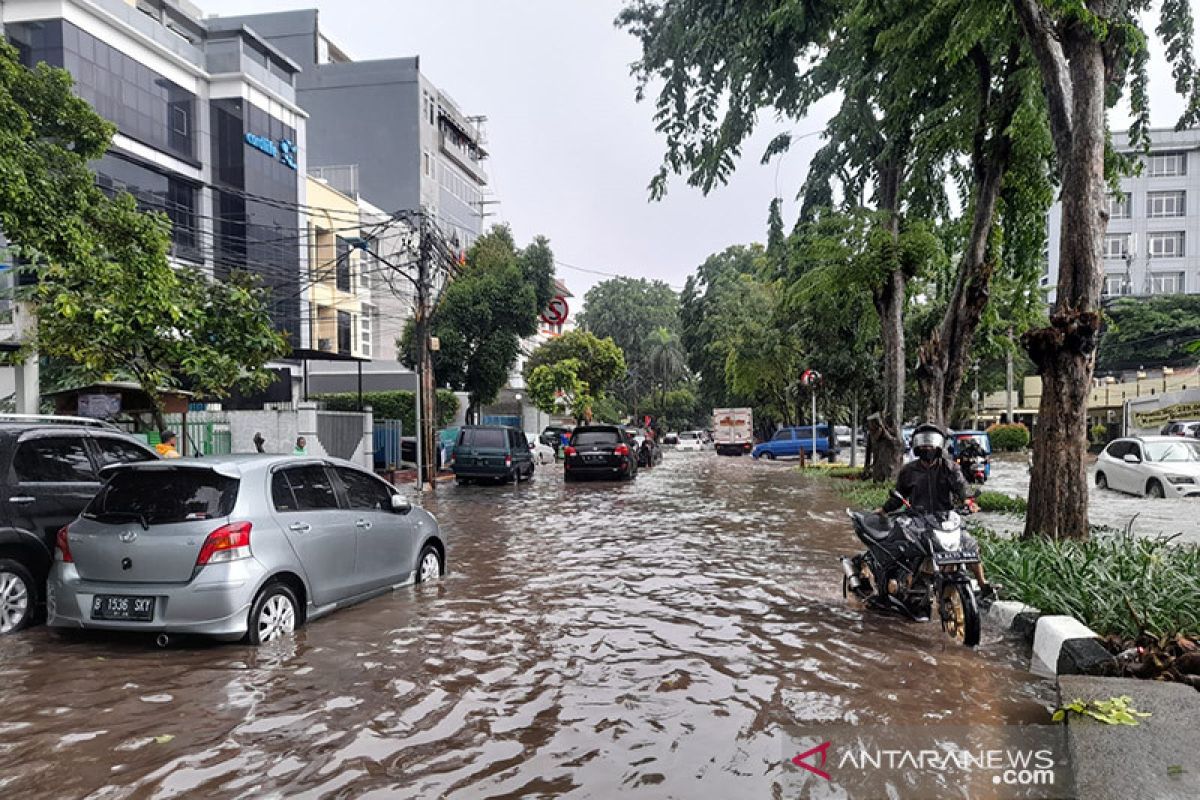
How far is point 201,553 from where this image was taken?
612 centimetres

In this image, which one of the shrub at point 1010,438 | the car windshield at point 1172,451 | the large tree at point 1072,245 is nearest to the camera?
the large tree at point 1072,245

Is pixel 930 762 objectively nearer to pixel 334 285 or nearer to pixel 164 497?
pixel 164 497

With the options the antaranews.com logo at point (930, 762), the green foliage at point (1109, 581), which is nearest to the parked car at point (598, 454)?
the green foliage at point (1109, 581)

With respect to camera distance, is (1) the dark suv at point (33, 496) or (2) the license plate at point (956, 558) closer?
(2) the license plate at point (956, 558)

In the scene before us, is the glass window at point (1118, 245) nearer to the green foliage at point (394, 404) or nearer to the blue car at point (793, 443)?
the blue car at point (793, 443)

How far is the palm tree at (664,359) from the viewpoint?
79.4 m

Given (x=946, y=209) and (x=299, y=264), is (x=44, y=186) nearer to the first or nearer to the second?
(x=946, y=209)

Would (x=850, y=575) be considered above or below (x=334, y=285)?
below

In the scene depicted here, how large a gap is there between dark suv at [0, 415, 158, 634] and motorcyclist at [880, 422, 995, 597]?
24.7ft

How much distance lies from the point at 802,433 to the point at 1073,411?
33442mm

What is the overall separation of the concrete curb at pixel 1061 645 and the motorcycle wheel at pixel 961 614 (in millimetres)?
393

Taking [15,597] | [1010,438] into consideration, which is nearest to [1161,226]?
[1010,438]

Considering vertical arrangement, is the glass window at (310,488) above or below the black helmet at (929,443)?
below

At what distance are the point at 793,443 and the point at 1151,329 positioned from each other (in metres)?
28.0
